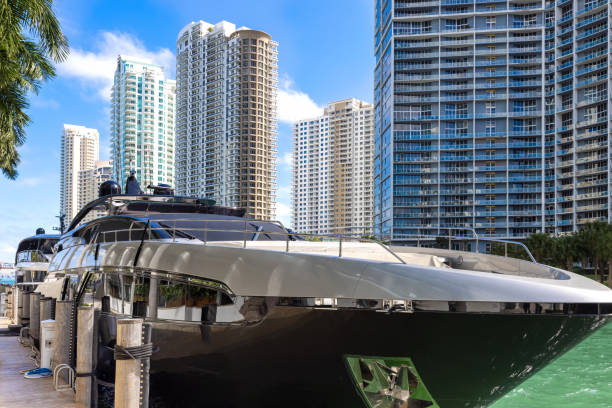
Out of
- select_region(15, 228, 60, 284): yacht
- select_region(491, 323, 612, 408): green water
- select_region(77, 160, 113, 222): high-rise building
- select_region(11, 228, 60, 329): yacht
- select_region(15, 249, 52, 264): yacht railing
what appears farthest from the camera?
select_region(77, 160, 113, 222): high-rise building

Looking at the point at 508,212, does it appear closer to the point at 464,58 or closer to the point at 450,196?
the point at 450,196

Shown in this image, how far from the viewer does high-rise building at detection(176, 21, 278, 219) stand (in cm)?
10831

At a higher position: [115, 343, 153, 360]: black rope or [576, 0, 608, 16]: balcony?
[576, 0, 608, 16]: balcony

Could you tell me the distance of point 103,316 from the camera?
8.52 metres

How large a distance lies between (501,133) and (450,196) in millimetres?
12520

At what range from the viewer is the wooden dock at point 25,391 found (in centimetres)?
719

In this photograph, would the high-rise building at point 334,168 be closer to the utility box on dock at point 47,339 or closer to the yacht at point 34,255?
the yacht at point 34,255

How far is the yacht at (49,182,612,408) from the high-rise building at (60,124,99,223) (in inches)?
4242

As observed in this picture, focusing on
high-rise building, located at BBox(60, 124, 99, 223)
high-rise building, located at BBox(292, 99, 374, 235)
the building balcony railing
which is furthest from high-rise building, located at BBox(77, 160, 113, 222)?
the building balcony railing

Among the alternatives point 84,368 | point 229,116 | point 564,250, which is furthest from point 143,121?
point 84,368

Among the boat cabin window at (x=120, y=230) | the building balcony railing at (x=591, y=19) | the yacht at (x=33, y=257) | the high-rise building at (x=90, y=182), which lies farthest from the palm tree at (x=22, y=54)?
the building balcony railing at (x=591, y=19)

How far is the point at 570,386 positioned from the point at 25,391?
12.3 metres

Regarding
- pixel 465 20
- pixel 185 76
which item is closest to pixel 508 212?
pixel 465 20

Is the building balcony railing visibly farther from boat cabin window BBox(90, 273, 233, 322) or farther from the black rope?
the black rope
